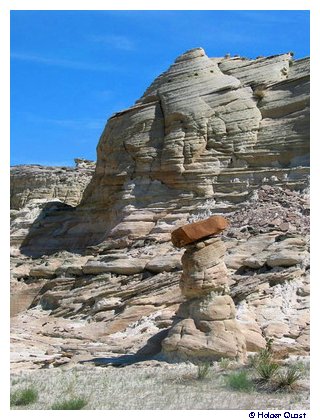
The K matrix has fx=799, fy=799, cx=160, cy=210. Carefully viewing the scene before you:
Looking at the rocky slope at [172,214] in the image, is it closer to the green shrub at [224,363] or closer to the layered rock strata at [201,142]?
the layered rock strata at [201,142]

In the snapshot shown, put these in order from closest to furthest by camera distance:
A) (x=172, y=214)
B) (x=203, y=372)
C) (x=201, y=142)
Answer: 1. (x=203, y=372)
2. (x=172, y=214)
3. (x=201, y=142)

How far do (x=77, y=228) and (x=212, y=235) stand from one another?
21549 mm

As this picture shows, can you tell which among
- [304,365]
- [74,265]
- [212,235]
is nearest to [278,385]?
[304,365]

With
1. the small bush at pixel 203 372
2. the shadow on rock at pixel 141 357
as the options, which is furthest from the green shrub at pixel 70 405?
the shadow on rock at pixel 141 357

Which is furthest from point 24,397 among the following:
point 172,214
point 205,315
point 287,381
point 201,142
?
point 201,142

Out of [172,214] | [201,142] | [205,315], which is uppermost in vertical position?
[201,142]

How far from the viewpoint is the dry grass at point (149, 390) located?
13383 millimetres

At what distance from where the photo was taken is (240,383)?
14242 mm

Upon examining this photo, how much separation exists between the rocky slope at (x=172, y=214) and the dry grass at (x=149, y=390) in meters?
4.43

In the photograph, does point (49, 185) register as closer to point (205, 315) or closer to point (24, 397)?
point (205, 315)

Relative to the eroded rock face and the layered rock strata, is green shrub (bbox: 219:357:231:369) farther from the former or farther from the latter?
the eroded rock face

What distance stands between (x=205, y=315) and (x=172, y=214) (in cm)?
1540
